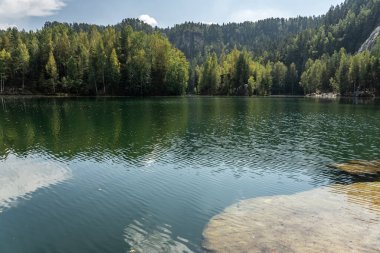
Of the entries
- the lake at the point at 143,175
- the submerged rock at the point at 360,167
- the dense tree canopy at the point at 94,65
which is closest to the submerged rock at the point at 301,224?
the lake at the point at 143,175

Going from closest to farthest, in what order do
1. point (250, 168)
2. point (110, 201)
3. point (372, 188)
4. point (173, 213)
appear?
point (173, 213) < point (110, 201) < point (372, 188) < point (250, 168)

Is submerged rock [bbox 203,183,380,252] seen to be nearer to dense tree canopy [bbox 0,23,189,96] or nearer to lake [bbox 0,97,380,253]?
lake [bbox 0,97,380,253]

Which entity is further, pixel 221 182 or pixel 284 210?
pixel 221 182

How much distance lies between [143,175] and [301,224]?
15356mm

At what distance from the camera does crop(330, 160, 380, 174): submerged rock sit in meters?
34.3

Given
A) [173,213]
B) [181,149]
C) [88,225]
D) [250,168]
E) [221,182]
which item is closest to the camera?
[88,225]

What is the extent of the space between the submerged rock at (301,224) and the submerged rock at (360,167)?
7.27m

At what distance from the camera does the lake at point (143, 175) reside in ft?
65.5

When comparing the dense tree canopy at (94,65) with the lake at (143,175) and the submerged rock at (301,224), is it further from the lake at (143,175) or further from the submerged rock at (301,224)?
the submerged rock at (301,224)

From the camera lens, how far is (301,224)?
20625 mm

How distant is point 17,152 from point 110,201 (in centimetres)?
2135

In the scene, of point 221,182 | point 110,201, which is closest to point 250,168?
point 221,182

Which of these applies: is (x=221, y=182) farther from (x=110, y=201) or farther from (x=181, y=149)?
(x=181, y=149)

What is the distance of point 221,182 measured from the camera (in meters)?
30.4
